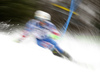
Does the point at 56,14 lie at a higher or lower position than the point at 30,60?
higher

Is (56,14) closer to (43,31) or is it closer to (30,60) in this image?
(43,31)

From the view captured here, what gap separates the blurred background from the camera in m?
2.58

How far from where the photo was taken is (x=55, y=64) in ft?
6.39

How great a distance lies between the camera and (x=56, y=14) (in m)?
3.43

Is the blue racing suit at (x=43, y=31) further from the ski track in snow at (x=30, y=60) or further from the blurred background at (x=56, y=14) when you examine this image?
the blurred background at (x=56, y=14)

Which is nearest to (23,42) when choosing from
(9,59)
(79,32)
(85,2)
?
(9,59)

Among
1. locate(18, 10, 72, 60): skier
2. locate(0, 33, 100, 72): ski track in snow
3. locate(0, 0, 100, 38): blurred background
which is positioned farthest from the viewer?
locate(0, 0, 100, 38): blurred background

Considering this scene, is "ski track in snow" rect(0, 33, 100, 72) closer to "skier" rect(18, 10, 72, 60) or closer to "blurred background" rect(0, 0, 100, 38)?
"skier" rect(18, 10, 72, 60)

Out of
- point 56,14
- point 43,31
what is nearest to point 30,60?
point 43,31

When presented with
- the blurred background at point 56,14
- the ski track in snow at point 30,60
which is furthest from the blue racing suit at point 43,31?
the blurred background at point 56,14

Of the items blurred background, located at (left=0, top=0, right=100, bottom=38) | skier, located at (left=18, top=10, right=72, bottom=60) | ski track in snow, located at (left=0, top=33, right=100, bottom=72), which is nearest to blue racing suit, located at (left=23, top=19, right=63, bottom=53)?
skier, located at (left=18, top=10, right=72, bottom=60)

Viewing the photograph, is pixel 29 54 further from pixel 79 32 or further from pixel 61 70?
pixel 79 32

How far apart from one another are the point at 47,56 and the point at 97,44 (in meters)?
1.99

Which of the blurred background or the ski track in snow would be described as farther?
the blurred background
